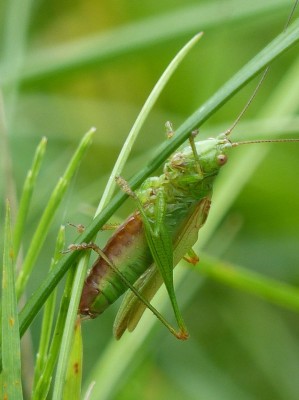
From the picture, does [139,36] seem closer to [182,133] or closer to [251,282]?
[251,282]

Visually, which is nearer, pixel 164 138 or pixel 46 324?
pixel 46 324

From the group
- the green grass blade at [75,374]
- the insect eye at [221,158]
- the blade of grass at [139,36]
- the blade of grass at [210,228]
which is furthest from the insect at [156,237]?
the blade of grass at [139,36]

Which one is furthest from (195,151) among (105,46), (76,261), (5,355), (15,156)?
(15,156)

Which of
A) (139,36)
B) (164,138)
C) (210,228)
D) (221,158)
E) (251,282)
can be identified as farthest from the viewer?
(164,138)

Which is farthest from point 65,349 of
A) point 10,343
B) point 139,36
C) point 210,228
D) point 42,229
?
point 139,36

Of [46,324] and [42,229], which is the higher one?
[42,229]

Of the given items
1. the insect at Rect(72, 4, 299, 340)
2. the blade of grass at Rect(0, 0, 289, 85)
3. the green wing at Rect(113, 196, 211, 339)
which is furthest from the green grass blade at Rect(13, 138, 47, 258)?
the blade of grass at Rect(0, 0, 289, 85)

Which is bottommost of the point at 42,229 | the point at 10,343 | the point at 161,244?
the point at 10,343

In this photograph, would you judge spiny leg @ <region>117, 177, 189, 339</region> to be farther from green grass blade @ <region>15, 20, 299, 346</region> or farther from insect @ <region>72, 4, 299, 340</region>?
green grass blade @ <region>15, 20, 299, 346</region>
